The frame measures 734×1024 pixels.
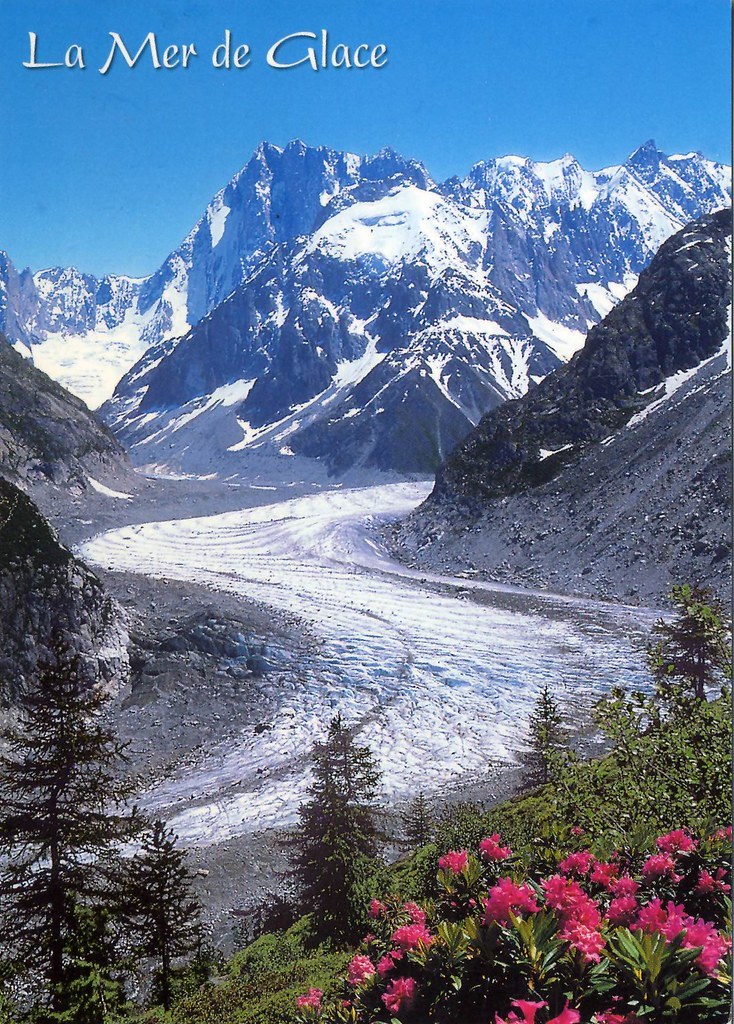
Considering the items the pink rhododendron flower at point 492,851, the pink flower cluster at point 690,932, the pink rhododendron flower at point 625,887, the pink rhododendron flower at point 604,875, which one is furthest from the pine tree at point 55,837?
the pink flower cluster at point 690,932

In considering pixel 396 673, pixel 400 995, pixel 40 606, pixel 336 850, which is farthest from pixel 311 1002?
pixel 396 673

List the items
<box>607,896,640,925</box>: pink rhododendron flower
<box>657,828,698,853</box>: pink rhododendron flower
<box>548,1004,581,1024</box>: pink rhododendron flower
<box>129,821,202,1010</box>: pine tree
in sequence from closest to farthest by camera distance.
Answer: <box>548,1004,581,1024</box>: pink rhododendron flower < <box>607,896,640,925</box>: pink rhododendron flower < <box>657,828,698,853</box>: pink rhododendron flower < <box>129,821,202,1010</box>: pine tree

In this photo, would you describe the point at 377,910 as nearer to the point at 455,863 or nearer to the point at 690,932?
the point at 455,863

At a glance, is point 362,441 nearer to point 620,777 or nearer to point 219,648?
point 219,648

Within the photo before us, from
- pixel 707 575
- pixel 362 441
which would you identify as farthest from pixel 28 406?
pixel 362 441

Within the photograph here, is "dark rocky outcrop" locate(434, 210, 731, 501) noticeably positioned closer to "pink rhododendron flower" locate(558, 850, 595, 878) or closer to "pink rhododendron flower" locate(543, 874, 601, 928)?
"pink rhododendron flower" locate(558, 850, 595, 878)

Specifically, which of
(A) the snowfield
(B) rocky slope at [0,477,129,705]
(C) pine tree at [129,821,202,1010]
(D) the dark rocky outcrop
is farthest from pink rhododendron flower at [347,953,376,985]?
(D) the dark rocky outcrop

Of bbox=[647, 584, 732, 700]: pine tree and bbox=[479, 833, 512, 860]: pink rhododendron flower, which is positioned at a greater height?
bbox=[647, 584, 732, 700]: pine tree
